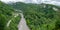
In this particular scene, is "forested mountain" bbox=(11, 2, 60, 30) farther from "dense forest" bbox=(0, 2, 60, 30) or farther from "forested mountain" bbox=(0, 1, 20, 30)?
"forested mountain" bbox=(0, 1, 20, 30)

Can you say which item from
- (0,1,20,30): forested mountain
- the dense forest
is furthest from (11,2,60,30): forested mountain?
(0,1,20,30): forested mountain

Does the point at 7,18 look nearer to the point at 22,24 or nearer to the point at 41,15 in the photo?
the point at 22,24

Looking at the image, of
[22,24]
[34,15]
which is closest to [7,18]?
[22,24]

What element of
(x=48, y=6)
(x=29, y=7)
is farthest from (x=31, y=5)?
(x=48, y=6)

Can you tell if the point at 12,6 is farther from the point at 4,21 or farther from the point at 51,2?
the point at 51,2

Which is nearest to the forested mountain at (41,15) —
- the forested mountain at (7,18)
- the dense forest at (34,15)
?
the dense forest at (34,15)

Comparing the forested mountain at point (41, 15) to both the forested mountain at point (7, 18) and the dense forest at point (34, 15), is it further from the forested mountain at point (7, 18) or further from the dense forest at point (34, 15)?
the forested mountain at point (7, 18)
